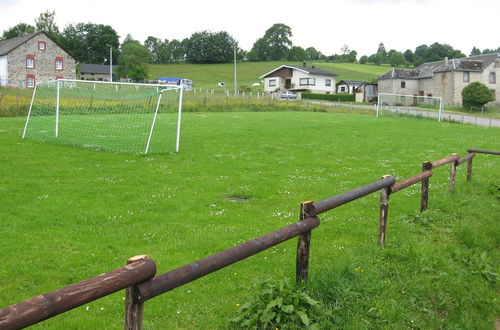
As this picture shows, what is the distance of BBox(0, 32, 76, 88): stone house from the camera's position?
6400 centimetres

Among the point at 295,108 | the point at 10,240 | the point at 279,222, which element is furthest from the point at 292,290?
the point at 295,108

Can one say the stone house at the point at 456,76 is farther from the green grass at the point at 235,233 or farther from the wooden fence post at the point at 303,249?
the wooden fence post at the point at 303,249

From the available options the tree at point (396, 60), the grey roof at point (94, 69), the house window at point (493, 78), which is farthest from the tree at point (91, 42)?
the house window at point (493, 78)

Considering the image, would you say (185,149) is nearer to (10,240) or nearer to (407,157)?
(407,157)

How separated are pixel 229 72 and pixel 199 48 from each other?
83.5 feet

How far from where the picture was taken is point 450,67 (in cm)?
6888

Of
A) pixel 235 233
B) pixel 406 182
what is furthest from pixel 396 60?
pixel 235 233

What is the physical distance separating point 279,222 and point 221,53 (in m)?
134

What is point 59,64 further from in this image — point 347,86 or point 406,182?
point 406,182

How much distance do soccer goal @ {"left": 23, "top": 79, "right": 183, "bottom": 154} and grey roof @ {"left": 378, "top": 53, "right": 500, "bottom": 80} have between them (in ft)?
176

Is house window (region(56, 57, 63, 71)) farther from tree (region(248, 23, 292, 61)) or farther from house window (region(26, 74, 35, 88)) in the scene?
tree (region(248, 23, 292, 61))

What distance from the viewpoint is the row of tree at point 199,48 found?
117 m

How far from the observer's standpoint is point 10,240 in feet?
23.3

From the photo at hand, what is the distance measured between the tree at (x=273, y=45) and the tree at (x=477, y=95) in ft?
309
